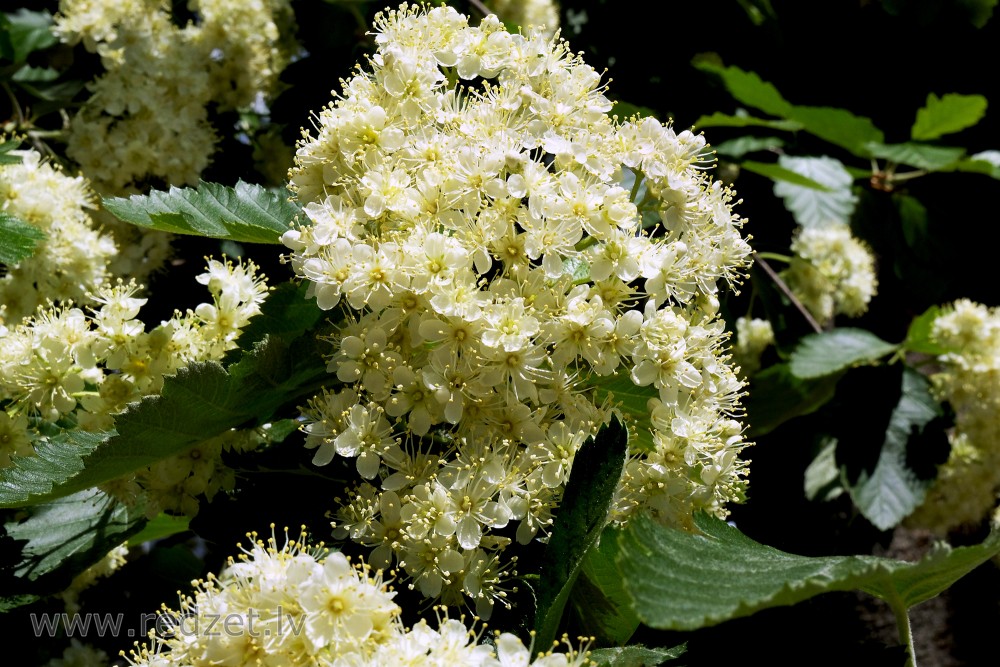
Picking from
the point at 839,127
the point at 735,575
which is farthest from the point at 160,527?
the point at 839,127

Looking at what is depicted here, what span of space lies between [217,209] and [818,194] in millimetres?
2155

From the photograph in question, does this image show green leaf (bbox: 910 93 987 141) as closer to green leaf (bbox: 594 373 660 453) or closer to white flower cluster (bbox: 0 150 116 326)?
green leaf (bbox: 594 373 660 453)

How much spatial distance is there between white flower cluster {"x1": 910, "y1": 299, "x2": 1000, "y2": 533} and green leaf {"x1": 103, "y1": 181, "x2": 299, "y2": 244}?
244 centimetres

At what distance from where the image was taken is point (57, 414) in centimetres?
166

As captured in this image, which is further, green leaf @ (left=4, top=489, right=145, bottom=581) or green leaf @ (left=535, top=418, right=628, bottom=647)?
green leaf @ (left=4, top=489, right=145, bottom=581)

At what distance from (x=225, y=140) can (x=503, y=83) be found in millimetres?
1772

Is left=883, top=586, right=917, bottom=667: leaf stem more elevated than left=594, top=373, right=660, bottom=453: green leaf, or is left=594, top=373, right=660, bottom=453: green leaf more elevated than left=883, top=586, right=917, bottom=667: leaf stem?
left=594, top=373, right=660, bottom=453: green leaf

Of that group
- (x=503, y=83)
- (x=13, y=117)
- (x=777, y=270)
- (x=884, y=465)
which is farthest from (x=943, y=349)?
(x=13, y=117)

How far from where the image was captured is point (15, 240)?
1774 mm

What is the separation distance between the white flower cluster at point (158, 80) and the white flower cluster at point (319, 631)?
1.82m

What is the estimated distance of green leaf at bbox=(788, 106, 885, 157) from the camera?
3.16m

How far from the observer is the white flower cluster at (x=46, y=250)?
2148mm

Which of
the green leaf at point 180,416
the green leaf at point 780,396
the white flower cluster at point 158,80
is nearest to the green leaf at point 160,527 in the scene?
the green leaf at point 180,416

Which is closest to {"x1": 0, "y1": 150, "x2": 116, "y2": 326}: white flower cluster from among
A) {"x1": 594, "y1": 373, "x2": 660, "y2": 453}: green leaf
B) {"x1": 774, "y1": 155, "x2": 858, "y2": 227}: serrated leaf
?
{"x1": 594, "y1": 373, "x2": 660, "y2": 453}: green leaf
